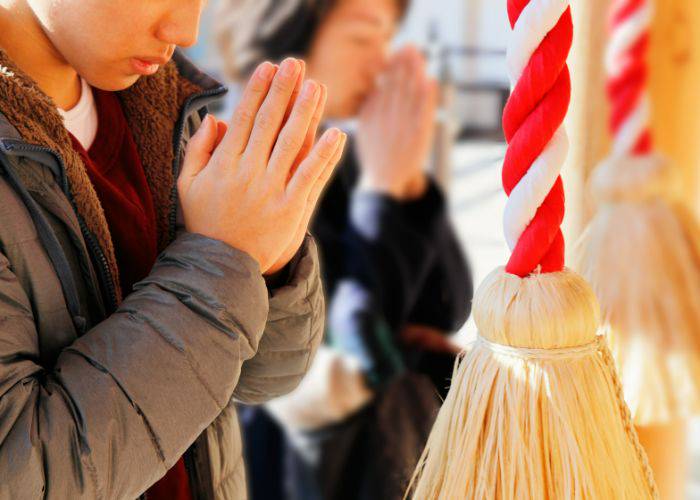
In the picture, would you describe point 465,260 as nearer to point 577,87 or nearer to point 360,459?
point 360,459

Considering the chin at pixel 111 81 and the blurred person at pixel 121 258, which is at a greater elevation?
the chin at pixel 111 81

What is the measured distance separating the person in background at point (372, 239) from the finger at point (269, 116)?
0.85m

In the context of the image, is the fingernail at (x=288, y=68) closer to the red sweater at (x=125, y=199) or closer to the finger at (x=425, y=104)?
the red sweater at (x=125, y=199)

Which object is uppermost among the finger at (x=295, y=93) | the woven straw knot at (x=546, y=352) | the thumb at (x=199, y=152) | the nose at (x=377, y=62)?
the nose at (x=377, y=62)

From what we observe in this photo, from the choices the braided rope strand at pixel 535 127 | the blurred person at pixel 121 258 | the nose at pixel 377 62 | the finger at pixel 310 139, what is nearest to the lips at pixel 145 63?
the blurred person at pixel 121 258

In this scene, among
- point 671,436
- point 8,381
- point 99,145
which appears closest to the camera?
point 8,381

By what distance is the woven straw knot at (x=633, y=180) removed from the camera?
782 millimetres

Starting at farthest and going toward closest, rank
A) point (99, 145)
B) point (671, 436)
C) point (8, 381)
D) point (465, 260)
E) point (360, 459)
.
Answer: point (465, 260) → point (360, 459) → point (671, 436) → point (99, 145) → point (8, 381)

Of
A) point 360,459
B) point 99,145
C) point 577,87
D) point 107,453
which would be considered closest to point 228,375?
point 107,453

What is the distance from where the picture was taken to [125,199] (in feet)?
1.88

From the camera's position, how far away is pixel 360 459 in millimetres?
1416

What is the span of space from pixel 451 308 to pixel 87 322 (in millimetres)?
1033

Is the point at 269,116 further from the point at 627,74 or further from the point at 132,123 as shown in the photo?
the point at 627,74

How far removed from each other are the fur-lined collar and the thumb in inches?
2.7
